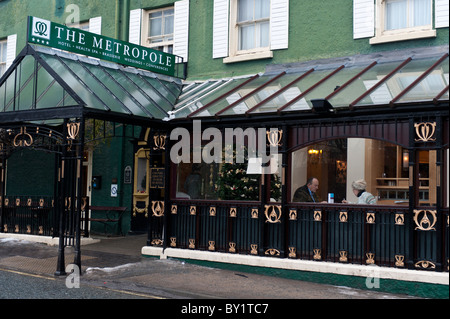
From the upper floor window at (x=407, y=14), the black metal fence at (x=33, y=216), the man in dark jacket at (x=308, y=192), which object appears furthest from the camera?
the black metal fence at (x=33, y=216)

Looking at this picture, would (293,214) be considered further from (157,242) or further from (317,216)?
(157,242)

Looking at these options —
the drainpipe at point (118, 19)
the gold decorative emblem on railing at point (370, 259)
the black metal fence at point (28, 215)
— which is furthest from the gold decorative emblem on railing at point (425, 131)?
the drainpipe at point (118, 19)

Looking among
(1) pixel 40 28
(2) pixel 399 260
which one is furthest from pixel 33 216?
(2) pixel 399 260

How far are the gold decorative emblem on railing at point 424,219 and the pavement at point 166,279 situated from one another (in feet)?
3.79

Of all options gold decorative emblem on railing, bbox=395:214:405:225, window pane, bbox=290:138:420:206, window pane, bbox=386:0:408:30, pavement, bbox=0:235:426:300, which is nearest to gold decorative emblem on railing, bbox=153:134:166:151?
pavement, bbox=0:235:426:300

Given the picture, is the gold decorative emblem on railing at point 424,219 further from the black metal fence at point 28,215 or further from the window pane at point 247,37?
the black metal fence at point 28,215

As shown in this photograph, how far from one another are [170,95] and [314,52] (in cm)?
338

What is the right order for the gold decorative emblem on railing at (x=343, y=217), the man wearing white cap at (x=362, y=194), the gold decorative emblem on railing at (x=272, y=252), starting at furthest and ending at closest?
1. the gold decorative emblem on railing at (x=272, y=252)
2. the man wearing white cap at (x=362, y=194)
3. the gold decorative emblem on railing at (x=343, y=217)

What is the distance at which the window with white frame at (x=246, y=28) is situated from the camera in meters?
12.7

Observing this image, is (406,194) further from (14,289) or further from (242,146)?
(14,289)

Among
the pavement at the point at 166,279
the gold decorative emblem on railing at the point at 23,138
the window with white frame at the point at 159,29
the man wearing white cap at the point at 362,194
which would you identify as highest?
the window with white frame at the point at 159,29

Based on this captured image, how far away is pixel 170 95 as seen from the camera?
1259 cm

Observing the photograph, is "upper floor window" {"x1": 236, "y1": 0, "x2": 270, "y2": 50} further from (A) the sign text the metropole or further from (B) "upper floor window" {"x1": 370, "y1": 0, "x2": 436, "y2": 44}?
(B) "upper floor window" {"x1": 370, "y1": 0, "x2": 436, "y2": 44}
